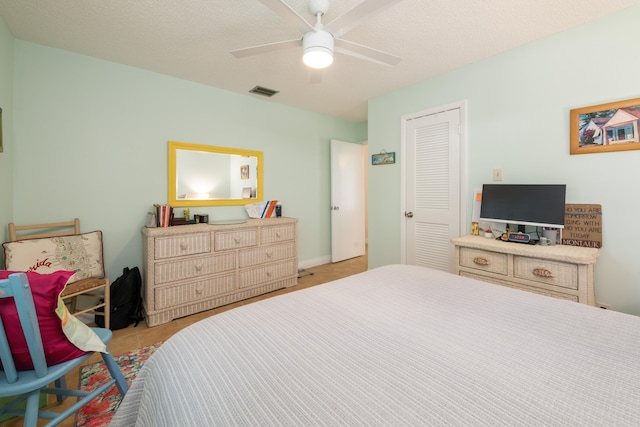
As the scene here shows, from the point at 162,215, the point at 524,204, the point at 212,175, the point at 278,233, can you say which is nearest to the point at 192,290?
the point at 162,215

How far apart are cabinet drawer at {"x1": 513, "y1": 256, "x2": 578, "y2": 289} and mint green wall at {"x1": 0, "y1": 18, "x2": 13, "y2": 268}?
3.97 meters

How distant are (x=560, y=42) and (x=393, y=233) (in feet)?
7.69

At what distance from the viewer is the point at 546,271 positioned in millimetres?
1943

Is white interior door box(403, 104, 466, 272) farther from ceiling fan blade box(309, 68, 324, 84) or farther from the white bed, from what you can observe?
the white bed

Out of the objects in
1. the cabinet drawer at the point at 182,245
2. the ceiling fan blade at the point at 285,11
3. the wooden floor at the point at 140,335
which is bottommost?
the wooden floor at the point at 140,335

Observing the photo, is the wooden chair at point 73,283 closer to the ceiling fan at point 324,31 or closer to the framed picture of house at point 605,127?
the ceiling fan at point 324,31

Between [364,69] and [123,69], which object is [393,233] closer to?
[364,69]

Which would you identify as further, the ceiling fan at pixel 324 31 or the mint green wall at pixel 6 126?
the mint green wall at pixel 6 126

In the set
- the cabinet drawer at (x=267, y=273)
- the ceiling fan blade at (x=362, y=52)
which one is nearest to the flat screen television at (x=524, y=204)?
the ceiling fan blade at (x=362, y=52)

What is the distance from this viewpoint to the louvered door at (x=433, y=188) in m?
2.94

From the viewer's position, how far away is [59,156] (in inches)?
97.8

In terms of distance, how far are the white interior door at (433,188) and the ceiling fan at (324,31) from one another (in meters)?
1.36

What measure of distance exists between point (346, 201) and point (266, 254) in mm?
1965

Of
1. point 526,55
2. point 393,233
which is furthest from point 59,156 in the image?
point 526,55
